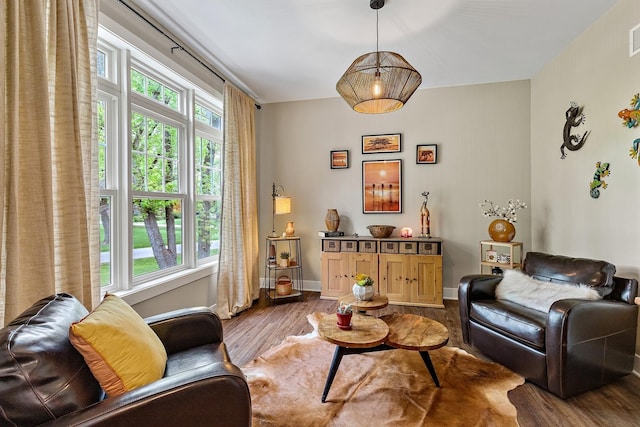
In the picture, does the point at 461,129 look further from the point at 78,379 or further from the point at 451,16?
the point at 78,379

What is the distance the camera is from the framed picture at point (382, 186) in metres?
4.20

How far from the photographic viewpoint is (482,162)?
3992 millimetres

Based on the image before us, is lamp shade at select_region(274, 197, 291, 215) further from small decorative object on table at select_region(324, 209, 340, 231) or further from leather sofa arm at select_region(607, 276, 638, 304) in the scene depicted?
leather sofa arm at select_region(607, 276, 638, 304)

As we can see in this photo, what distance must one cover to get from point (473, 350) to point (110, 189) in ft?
10.7

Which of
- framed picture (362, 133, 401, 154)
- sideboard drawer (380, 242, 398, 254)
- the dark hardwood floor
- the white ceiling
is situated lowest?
the dark hardwood floor

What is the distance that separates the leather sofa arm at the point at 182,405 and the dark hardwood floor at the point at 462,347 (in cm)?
141

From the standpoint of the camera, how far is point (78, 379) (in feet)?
3.45

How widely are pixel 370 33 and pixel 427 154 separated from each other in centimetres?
187

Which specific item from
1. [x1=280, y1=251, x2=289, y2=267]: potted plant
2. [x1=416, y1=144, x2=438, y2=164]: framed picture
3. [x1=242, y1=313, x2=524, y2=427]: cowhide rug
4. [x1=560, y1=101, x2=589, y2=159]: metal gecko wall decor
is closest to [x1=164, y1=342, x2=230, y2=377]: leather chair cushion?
[x1=242, y1=313, x2=524, y2=427]: cowhide rug

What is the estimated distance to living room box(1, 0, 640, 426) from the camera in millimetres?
2447

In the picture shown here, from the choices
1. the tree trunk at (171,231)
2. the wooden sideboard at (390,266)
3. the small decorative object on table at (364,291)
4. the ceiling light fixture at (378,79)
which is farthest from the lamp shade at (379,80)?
the tree trunk at (171,231)

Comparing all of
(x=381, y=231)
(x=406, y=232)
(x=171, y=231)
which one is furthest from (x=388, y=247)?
(x=171, y=231)

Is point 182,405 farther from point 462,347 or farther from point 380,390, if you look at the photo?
point 462,347

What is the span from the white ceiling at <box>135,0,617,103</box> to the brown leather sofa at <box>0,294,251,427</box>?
8.08ft
